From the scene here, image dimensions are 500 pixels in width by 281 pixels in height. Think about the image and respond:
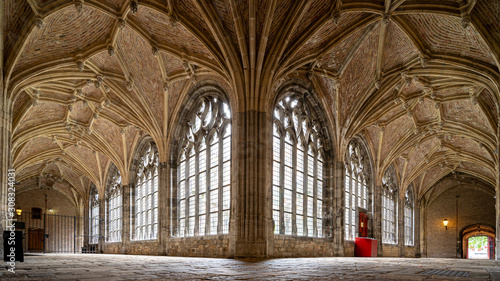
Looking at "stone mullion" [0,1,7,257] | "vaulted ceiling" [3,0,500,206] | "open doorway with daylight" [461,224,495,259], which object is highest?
"vaulted ceiling" [3,0,500,206]

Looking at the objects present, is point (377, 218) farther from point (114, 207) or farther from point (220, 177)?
point (114, 207)

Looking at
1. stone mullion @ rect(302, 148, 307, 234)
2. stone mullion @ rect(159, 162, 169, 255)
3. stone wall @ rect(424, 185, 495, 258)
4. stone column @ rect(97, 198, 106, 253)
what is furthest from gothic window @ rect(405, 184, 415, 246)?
stone column @ rect(97, 198, 106, 253)

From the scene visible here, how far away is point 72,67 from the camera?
16.4 meters

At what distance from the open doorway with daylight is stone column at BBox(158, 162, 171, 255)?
24459 mm

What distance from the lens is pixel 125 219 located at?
77.2ft

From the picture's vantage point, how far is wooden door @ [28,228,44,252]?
32094 mm

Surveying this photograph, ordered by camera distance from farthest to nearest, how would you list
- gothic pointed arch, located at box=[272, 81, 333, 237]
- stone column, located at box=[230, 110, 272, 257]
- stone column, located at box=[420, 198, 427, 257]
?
stone column, located at box=[420, 198, 427, 257] → gothic pointed arch, located at box=[272, 81, 333, 237] → stone column, located at box=[230, 110, 272, 257]

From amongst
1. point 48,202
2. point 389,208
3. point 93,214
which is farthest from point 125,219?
point 389,208

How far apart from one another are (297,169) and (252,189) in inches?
181

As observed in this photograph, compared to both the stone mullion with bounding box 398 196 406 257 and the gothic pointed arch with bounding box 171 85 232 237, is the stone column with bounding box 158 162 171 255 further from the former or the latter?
the stone mullion with bounding box 398 196 406 257

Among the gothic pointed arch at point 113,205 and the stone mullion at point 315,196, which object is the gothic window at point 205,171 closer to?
the stone mullion at point 315,196

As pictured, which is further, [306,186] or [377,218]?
[377,218]

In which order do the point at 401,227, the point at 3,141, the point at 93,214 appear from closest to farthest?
the point at 3,141, the point at 401,227, the point at 93,214

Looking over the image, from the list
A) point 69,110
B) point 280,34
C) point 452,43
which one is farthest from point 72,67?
point 452,43
